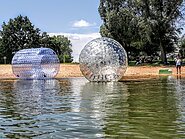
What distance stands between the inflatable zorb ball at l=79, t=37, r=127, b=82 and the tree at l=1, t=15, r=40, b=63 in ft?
180

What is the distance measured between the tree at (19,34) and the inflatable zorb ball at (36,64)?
46.3 meters

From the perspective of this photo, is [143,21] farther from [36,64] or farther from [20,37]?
[20,37]

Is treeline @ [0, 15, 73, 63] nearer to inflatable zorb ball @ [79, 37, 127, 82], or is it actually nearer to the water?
inflatable zorb ball @ [79, 37, 127, 82]

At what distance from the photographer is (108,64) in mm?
23938

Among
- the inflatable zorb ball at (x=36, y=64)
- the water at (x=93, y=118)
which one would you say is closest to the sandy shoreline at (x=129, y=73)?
the inflatable zorb ball at (x=36, y=64)

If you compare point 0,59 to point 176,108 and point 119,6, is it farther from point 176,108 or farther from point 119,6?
point 176,108

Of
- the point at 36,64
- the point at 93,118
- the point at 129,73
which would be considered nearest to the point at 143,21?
the point at 129,73

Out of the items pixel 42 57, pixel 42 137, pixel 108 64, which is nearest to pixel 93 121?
pixel 42 137

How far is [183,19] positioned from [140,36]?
5.66 m

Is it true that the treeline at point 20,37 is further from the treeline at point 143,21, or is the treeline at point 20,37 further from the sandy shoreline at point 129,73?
the sandy shoreline at point 129,73

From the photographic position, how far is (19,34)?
3226 inches

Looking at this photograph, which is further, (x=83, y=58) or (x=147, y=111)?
(x=83, y=58)

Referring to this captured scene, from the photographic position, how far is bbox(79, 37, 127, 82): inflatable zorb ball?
23922 mm

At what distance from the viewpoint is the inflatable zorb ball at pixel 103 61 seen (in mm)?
23922
